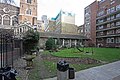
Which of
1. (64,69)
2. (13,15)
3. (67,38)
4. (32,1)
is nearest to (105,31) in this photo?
(67,38)

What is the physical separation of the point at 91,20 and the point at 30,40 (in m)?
43.0

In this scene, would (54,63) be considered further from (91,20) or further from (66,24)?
(66,24)

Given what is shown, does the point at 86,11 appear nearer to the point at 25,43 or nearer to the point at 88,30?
the point at 88,30

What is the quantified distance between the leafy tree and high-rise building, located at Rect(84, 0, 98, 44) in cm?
3920

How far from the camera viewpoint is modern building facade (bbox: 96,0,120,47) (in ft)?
146

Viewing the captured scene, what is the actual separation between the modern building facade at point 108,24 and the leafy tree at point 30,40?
31.6 meters

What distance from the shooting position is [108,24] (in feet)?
160

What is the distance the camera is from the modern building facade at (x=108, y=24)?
44.6 metres

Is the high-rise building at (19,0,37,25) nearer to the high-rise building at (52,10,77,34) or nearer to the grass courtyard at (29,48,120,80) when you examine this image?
the grass courtyard at (29,48,120,80)

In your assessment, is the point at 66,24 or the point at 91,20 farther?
the point at 66,24

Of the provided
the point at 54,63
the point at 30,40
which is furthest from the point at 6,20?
the point at 54,63

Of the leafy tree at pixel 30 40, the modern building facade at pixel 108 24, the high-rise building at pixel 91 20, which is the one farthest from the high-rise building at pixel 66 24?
the leafy tree at pixel 30 40

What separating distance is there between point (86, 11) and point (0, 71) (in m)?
61.2

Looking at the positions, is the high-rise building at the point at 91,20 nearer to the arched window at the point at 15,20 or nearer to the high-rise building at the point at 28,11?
the high-rise building at the point at 28,11
